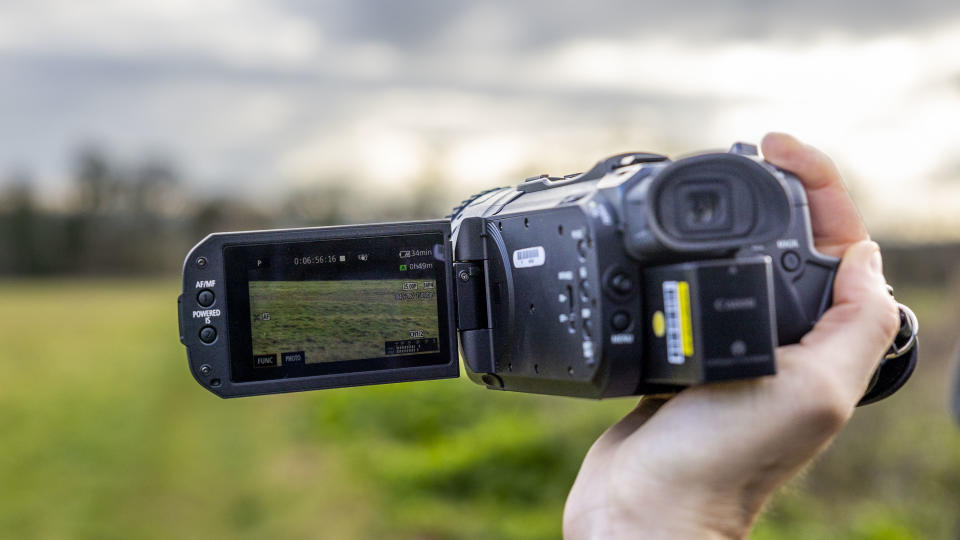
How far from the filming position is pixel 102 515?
10.2m

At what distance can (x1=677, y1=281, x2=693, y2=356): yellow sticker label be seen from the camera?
189 cm

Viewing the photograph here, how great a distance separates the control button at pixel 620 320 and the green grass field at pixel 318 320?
0.72 metres

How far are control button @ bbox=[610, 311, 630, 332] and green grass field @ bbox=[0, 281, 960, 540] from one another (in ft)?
17.2

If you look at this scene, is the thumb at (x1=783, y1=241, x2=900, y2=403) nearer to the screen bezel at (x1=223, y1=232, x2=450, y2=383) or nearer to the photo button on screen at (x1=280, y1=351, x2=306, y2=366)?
the screen bezel at (x1=223, y1=232, x2=450, y2=383)

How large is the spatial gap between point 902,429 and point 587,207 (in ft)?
25.5

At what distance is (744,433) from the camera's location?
6.21 ft

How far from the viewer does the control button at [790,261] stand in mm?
2182

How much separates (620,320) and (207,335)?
3.60 feet

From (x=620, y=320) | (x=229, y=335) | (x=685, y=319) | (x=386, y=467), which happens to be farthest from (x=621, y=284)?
(x=386, y=467)

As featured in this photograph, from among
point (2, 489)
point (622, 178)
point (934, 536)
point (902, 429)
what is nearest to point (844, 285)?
point (622, 178)

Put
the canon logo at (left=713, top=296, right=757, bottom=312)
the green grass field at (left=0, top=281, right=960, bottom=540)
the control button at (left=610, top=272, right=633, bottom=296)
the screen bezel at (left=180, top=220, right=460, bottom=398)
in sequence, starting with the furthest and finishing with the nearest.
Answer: the green grass field at (left=0, top=281, right=960, bottom=540), the screen bezel at (left=180, top=220, right=460, bottom=398), the control button at (left=610, top=272, right=633, bottom=296), the canon logo at (left=713, top=296, right=757, bottom=312)

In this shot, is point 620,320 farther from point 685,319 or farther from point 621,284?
point 685,319

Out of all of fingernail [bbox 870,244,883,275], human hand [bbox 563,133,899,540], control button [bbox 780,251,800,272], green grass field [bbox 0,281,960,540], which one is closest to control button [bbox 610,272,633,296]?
human hand [bbox 563,133,899,540]

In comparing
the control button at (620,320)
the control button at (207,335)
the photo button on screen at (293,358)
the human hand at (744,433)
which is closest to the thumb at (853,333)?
the human hand at (744,433)
